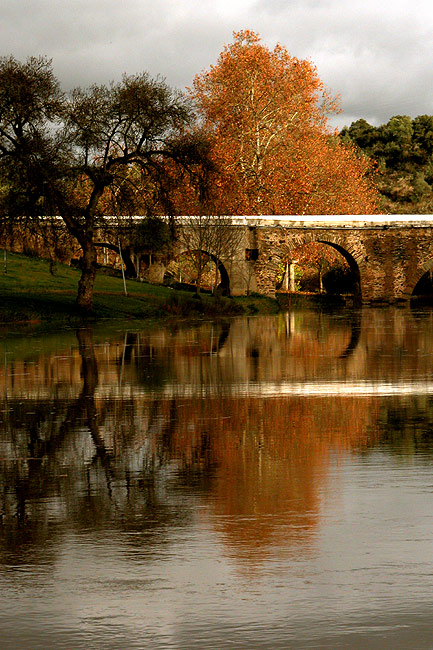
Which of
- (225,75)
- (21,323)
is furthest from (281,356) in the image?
(225,75)

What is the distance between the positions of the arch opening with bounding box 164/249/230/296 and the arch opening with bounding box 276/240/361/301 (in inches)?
184

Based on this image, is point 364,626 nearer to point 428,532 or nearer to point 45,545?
point 428,532

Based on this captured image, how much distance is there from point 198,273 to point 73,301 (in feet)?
55.1

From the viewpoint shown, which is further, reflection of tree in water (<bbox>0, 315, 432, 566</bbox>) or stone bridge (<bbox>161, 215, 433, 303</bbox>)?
stone bridge (<bbox>161, 215, 433, 303</bbox>)

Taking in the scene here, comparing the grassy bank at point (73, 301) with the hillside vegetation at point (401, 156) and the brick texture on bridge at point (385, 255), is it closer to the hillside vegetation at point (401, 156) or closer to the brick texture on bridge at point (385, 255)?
the brick texture on bridge at point (385, 255)

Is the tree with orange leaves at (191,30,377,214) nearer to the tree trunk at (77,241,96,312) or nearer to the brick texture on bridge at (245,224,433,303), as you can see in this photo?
the brick texture on bridge at (245,224,433,303)

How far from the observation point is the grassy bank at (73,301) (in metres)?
38.8

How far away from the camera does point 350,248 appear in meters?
68.9

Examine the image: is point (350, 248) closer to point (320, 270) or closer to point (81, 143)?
point (320, 270)

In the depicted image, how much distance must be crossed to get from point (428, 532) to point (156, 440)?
462 cm

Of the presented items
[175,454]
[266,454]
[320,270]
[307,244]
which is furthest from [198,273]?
[266,454]

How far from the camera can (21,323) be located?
36594 millimetres

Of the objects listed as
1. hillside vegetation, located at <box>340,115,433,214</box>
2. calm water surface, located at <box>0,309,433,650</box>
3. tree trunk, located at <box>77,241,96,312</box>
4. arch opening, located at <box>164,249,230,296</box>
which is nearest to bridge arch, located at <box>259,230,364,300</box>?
arch opening, located at <box>164,249,230,296</box>

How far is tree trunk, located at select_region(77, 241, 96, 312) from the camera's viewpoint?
1572 inches
